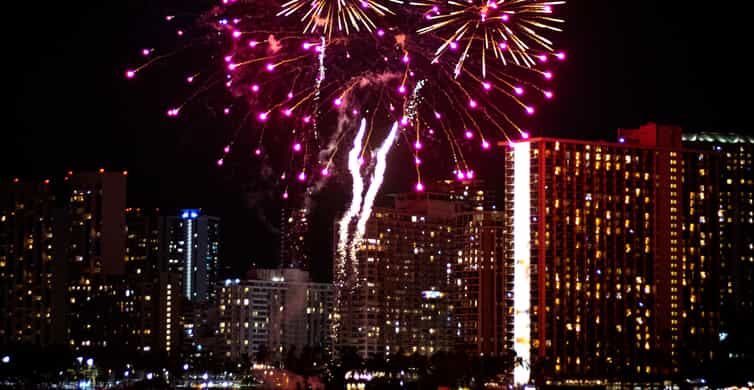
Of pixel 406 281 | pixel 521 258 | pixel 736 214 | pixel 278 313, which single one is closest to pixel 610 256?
pixel 521 258

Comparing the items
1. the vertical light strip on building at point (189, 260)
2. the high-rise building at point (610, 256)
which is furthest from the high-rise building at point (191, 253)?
the high-rise building at point (610, 256)

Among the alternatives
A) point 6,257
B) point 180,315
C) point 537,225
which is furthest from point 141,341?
point 537,225

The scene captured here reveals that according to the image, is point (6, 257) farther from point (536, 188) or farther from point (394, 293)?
point (536, 188)

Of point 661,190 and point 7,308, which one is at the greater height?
point 661,190

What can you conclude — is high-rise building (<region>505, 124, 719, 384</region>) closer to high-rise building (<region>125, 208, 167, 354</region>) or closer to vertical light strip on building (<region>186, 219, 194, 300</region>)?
high-rise building (<region>125, 208, 167, 354</region>)

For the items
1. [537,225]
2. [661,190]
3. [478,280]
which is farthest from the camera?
[478,280]

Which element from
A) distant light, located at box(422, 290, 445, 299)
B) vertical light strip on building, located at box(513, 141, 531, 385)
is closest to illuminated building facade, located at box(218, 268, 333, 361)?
distant light, located at box(422, 290, 445, 299)

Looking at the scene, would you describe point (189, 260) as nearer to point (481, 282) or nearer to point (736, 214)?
point (481, 282)
